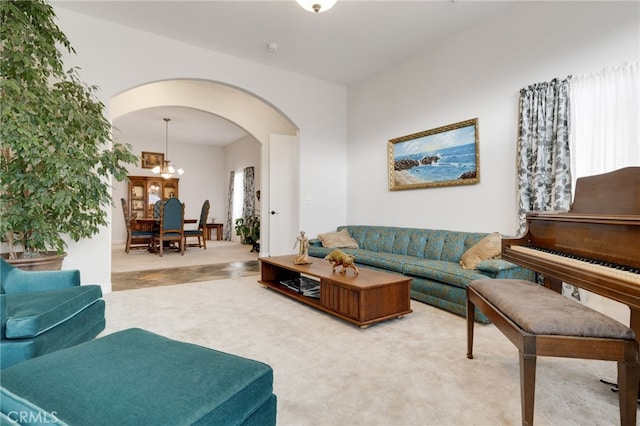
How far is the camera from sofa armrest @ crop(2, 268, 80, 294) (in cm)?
197

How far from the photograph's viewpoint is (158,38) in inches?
162

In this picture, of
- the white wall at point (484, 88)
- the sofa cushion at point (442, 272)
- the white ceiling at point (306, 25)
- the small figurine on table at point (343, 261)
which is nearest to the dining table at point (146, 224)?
the white ceiling at point (306, 25)

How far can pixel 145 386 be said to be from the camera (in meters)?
0.92

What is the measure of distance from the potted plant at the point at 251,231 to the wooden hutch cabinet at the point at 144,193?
100 inches

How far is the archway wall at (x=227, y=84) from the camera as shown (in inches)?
145

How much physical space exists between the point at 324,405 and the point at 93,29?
4544mm

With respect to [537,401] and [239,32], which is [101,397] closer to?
[537,401]

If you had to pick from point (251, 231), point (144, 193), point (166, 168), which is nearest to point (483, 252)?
point (251, 231)

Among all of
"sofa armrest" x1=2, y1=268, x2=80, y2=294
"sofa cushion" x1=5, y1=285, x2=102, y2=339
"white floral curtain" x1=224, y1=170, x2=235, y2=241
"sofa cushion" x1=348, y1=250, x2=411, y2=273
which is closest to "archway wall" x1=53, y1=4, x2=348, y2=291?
"sofa cushion" x1=348, y1=250, x2=411, y2=273

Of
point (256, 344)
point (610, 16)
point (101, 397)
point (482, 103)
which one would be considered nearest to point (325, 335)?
point (256, 344)

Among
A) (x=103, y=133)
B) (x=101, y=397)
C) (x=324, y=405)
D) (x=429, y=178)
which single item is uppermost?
(x=103, y=133)

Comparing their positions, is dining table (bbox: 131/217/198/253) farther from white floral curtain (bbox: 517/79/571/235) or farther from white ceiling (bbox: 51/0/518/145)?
white floral curtain (bbox: 517/79/571/235)

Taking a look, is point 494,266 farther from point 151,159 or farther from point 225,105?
point 151,159

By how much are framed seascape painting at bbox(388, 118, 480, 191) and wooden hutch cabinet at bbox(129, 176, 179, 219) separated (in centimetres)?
727
